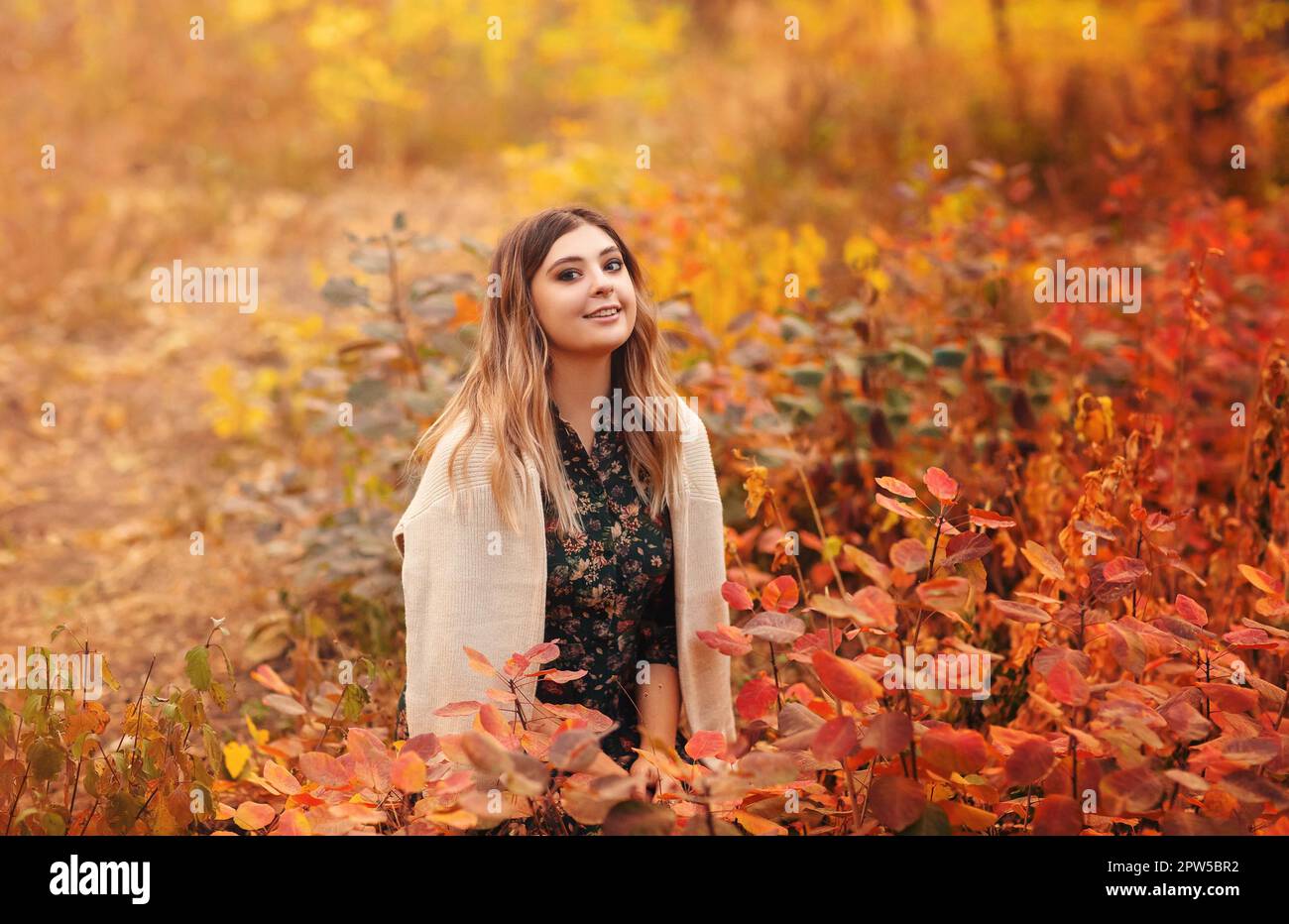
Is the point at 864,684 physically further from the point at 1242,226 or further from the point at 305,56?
the point at 305,56

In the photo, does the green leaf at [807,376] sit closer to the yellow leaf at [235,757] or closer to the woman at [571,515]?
the woman at [571,515]

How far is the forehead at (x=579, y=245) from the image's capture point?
6.35 feet

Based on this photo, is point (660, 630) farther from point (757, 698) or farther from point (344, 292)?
point (344, 292)

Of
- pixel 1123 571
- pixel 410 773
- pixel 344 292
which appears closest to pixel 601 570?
pixel 410 773

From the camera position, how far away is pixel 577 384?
2.03 m

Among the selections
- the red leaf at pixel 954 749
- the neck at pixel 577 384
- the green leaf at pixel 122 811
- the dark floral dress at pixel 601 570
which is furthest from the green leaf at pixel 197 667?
the red leaf at pixel 954 749

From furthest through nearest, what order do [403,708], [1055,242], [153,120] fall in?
[153,120]
[1055,242]
[403,708]

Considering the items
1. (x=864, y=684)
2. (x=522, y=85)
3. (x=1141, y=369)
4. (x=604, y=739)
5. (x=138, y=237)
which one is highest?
(x=522, y=85)

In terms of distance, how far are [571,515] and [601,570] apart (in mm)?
115

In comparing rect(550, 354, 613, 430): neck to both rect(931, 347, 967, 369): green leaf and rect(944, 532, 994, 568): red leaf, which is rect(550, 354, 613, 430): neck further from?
rect(931, 347, 967, 369): green leaf

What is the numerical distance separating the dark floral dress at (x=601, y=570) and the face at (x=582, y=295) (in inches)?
6.6

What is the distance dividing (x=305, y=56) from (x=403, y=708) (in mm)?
6967

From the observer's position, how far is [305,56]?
8016 millimetres
